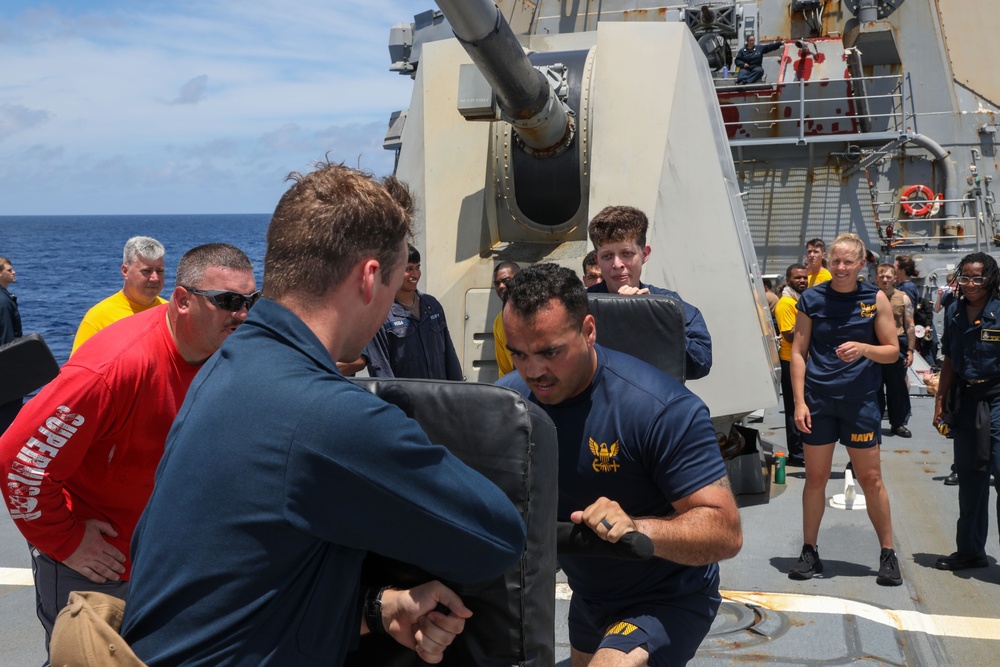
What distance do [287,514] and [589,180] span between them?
470cm

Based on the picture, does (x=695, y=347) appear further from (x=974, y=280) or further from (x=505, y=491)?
(x=505, y=491)

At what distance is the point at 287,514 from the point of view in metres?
1.51

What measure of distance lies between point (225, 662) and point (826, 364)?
431 cm

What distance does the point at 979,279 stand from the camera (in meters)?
5.32

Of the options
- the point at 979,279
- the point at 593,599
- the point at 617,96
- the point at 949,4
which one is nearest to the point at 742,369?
the point at 979,279

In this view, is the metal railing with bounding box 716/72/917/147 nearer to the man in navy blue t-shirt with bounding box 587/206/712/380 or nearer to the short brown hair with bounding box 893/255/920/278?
the short brown hair with bounding box 893/255/920/278

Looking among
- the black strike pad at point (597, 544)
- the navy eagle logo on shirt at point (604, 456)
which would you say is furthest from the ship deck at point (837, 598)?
the black strike pad at point (597, 544)

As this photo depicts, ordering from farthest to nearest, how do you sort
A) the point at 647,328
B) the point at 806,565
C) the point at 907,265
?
1. the point at 907,265
2. the point at 806,565
3. the point at 647,328

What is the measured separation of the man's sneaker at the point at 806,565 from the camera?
5.10m

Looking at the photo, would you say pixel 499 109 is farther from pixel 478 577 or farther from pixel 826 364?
pixel 478 577

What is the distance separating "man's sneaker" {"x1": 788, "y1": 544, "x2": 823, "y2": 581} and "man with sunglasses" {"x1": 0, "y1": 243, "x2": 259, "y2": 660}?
11.1ft

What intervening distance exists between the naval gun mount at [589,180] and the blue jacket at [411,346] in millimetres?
1088

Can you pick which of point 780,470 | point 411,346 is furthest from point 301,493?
point 780,470

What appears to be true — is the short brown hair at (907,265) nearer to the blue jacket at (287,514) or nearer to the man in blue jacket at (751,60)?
the man in blue jacket at (751,60)
